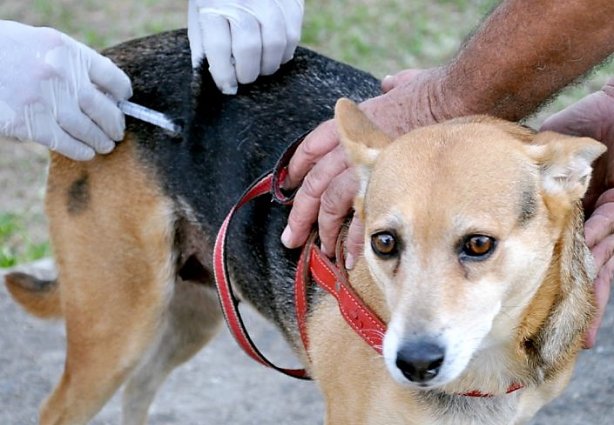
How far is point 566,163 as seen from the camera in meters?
2.89

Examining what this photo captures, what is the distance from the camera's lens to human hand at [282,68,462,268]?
11.0ft

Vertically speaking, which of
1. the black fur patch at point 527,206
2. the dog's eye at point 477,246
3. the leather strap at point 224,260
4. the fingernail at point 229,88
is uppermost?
the black fur patch at point 527,206

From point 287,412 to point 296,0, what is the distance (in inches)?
72.3

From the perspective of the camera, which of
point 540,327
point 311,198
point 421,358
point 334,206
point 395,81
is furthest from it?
point 395,81

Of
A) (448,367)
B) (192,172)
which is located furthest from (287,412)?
(448,367)

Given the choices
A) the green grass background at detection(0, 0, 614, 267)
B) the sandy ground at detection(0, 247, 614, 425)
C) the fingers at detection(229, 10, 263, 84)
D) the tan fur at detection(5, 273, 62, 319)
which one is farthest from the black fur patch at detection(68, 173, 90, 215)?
the green grass background at detection(0, 0, 614, 267)

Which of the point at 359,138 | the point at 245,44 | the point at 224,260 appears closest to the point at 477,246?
the point at 359,138

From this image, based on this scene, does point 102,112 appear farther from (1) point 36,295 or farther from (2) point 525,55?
(2) point 525,55

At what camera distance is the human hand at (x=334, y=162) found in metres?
3.34

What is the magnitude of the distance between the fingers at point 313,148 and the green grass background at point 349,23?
13.9ft

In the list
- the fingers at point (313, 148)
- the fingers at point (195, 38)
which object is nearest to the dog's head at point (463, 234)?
the fingers at point (313, 148)

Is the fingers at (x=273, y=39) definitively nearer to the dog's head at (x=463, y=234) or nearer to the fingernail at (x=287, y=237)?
the fingernail at (x=287, y=237)

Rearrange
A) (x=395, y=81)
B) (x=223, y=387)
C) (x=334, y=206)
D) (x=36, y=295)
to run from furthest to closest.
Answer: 1. (x=223, y=387)
2. (x=36, y=295)
3. (x=395, y=81)
4. (x=334, y=206)

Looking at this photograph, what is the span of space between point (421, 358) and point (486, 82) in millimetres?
1036
